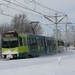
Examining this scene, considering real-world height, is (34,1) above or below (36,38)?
above

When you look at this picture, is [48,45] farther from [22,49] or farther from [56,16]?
[22,49]

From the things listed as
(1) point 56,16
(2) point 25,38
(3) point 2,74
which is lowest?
(3) point 2,74

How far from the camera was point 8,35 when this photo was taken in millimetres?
A: 30219

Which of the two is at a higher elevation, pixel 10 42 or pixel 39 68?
pixel 10 42

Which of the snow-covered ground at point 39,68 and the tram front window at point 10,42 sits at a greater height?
the tram front window at point 10,42

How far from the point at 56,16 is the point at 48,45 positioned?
4552mm

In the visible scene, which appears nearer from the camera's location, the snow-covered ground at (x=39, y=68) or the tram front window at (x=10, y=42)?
the snow-covered ground at (x=39, y=68)

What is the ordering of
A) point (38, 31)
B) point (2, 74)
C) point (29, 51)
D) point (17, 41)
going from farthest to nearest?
1. point (38, 31)
2. point (29, 51)
3. point (17, 41)
4. point (2, 74)

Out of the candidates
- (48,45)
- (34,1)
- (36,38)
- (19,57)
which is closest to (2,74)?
(34,1)

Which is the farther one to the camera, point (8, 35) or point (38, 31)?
point (38, 31)

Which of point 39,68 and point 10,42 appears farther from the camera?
point 10,42

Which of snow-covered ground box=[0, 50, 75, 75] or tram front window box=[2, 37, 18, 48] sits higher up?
tram front window box=[2, 37, 18, 48]

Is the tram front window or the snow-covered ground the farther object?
the tram front window

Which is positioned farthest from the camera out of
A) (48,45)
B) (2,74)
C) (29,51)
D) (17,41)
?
(48,45)
